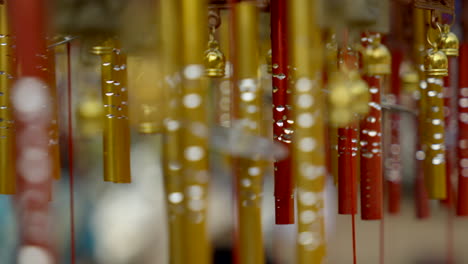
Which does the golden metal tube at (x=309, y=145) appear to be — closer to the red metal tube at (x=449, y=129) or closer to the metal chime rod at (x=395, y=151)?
the red metal tube at (x=449, y=129)

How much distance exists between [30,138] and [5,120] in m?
0.23

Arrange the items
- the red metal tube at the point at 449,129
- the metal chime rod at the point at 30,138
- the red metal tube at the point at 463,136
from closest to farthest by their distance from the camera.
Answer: the metal chime rod at the point at 30,138 → the red metal tube at the point at 463,136 → the red metal tube at the point at 449,129

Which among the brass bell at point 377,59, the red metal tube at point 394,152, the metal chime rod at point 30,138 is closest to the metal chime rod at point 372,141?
the brass bell at point 377,59

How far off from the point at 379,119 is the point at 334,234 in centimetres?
49

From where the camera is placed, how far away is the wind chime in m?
0.45

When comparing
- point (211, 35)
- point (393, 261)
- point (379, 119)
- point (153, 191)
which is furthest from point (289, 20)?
point (393, 261)

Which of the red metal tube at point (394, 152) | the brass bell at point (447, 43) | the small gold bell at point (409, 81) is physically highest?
the brass bell at point (447, 43)

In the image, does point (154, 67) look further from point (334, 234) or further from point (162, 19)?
point (334, 234)

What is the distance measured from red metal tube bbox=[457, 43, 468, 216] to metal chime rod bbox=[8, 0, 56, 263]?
Result: 73 centimetres

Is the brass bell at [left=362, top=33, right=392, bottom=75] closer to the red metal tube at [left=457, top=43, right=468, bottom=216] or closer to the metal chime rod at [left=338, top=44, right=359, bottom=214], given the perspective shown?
the metal chime rod at [left=338, top=44, right=359, bottom=214]

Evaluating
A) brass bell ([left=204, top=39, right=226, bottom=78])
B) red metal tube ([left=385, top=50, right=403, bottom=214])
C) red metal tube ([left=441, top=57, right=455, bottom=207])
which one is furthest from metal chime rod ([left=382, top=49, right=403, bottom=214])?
brass bell ([left=204, top=39, right=226, bottom=78])

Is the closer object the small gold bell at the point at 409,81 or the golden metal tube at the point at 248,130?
the golden metal tube at the point at 248,130

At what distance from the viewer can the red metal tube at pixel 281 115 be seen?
75 cm

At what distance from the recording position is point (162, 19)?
0.50m
